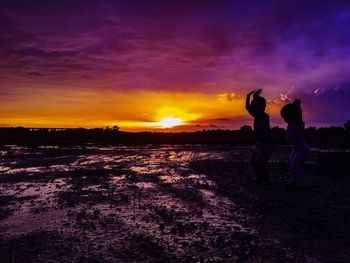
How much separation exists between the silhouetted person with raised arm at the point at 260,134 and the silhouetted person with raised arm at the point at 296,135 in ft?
2.56

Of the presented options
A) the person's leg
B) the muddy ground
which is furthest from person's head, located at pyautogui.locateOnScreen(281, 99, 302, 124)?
the muddy ground

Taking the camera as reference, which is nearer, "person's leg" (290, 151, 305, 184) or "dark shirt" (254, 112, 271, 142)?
"person's leg" (290, 151, 305, 184)

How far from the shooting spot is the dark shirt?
1359cm

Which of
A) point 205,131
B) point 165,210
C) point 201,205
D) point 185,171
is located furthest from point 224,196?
point 205,131

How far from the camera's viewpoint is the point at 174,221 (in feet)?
25.7

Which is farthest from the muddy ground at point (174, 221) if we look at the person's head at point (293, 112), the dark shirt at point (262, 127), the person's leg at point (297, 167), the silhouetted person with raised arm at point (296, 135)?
the person's head at point (293, 112)

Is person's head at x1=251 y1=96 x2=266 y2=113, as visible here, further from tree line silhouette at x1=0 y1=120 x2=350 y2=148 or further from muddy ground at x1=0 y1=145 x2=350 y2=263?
tree line silhouette at x1=0 y1=120 x2=350 y2=148

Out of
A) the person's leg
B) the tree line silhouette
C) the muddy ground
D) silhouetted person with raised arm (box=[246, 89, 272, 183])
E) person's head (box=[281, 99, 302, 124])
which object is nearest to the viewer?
the muddy ground

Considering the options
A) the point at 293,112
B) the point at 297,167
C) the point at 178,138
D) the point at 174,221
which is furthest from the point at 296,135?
the point at 178,138

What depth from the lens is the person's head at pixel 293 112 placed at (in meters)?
12.9

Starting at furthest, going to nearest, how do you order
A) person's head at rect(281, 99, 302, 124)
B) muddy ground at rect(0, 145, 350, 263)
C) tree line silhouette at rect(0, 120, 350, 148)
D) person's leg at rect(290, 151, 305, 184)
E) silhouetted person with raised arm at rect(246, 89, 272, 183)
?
tree line silhouette at rect(0, 120, 350, 148) → silhouetted person with raised arm at rect(246, 89, 272, 183) → person's head at rect(281, 99, 302, 124) → person's leg at rect(290, 151, 305, 184) → muddy ground at rect(0, 145, 350, 263)

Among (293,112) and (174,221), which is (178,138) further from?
(174,221)

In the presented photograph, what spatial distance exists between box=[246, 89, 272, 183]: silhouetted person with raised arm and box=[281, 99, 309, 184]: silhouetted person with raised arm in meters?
0.78

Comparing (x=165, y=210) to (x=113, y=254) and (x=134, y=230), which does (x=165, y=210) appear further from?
(x=113, y=254)
